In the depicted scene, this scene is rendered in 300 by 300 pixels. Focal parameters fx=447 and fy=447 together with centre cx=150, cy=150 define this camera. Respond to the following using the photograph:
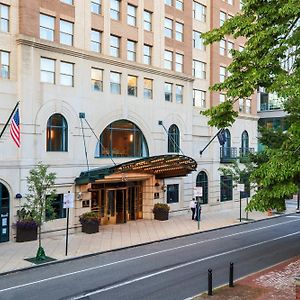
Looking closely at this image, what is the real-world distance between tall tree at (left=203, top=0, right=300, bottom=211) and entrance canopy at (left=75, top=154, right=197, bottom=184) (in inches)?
466

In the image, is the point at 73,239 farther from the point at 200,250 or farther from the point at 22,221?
the point at 200,250

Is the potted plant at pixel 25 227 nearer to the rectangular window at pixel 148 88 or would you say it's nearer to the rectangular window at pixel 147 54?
the rectangular window at pixel 148 88

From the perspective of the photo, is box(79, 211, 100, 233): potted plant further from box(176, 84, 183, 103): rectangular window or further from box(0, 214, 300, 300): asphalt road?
box(176, 84, 183, 103): rectangular window

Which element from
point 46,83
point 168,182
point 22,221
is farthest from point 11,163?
point 168,182

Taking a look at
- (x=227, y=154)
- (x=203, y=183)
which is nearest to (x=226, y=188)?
(x=227, y=154)

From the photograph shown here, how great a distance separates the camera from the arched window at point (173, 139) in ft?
119

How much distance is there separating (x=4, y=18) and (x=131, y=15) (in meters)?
10.4

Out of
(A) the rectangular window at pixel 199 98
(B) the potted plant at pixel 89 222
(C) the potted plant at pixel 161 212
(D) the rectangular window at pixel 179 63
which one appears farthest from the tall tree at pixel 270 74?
(A) the rectangular window at pixel 199 98

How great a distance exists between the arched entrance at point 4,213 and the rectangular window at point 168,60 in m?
16.9

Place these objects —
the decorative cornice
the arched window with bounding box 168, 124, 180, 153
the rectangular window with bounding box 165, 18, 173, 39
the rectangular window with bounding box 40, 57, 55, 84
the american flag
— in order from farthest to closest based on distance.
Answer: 1. the arched window with bounding box 168, 124, 180, 153
2. the rectangular window with bounding box 165, 18, 173, 39
3. the rectangular window with bounding box 40, 57, 55, 84
4. the decorative cornice
5. the american flag

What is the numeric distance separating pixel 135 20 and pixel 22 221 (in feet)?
55.6

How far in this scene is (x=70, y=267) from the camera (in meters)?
19.4

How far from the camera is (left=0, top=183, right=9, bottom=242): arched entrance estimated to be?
24594mm

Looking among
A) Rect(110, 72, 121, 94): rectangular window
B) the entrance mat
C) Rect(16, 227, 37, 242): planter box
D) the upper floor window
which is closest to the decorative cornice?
Rect(110, 72, 121, 94): rectangular window
